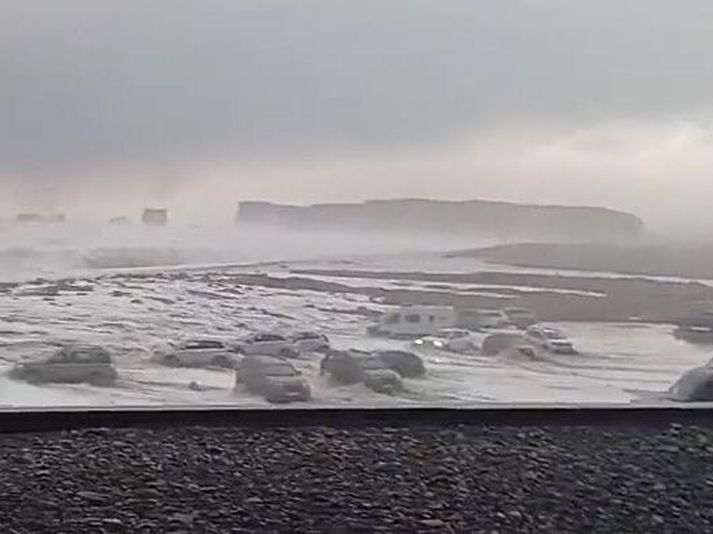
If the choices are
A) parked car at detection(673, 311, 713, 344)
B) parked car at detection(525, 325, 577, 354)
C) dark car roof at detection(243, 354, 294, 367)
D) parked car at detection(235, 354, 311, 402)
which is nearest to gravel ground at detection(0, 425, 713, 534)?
parked car at detection(235, 354, 311, 402)

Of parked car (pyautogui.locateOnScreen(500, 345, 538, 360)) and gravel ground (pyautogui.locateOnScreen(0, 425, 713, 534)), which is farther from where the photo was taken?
parked car (pyautogui.locateOnScreen(500, 345, 538, 360))

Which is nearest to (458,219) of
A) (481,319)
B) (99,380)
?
(481,319)

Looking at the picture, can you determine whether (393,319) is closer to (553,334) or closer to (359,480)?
(553,334)

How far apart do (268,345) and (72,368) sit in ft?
1.63

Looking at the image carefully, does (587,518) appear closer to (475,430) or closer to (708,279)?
(475,430)

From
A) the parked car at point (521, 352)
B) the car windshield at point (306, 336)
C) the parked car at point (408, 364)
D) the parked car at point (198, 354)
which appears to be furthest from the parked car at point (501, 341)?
the parked car at point (198, 354)

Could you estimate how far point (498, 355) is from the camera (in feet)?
10.5

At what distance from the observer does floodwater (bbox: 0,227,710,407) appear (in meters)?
3.12

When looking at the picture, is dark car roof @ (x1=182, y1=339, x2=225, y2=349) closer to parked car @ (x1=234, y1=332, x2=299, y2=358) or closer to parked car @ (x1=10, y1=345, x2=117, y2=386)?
parked car @ (x1=234, y1=332, x2=299, y2=358)

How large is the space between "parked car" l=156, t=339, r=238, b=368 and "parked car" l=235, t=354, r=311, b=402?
0.05 metres

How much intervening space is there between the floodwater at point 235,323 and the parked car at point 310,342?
2 cm

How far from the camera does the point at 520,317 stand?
3.31 meters

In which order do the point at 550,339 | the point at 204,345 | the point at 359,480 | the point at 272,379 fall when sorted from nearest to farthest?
the point at 359,480 → the point at 272,379 → the point at 204,345 → the point at 550,339

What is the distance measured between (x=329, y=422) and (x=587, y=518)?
831 mm
